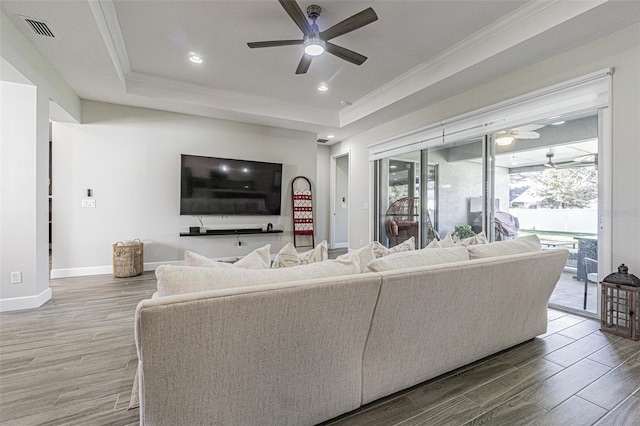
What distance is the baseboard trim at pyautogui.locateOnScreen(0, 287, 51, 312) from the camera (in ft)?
9.50

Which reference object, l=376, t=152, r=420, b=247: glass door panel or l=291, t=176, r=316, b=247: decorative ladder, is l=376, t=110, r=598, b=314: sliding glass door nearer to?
l=376, t=152, r=420, b=247: glass door panel

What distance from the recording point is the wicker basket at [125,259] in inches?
167

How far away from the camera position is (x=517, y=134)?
354 cm

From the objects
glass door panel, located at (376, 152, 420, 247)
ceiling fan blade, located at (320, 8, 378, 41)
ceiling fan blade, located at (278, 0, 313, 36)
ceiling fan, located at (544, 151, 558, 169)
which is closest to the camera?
ceiling fan blade, located at (278, 0, 313, 36)

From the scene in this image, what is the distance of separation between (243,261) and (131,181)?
4190mm

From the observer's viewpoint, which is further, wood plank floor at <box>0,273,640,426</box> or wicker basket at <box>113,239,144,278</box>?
wicker basket at <box>113,239,144,278</box>

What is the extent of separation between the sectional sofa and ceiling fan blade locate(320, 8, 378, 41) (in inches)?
77.4

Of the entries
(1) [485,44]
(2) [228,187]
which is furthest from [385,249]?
(2) [228,187]

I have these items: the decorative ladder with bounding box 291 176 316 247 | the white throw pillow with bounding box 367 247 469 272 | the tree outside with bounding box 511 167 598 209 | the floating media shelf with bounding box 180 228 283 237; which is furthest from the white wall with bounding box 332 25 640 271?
the floating media shelf with bounding box 180 228 283 237

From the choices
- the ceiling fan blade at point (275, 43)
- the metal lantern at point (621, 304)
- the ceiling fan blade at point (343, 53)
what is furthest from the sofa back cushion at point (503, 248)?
the ceiling fan blade at point (275, 43)

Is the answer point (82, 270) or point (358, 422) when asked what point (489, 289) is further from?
point (82, 270)

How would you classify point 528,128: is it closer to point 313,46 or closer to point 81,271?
point 313,46

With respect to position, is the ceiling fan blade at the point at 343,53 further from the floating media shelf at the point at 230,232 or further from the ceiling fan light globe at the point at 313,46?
the floating media shelf at the point at 230,232

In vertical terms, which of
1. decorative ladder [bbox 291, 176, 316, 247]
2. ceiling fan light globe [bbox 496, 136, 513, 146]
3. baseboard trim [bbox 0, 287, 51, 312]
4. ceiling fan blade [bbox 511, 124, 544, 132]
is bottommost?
baseboard trim [bbox 0, 287, 51, 312]
